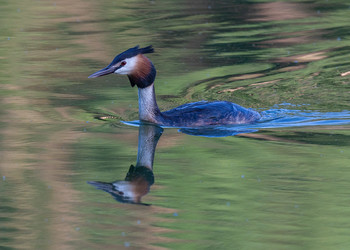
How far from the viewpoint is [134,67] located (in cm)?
1037

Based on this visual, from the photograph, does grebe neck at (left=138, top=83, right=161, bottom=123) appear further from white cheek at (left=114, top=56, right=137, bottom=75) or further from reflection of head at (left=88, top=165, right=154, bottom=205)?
reflection of head at (left=88, top=165, right=154, bottom=205)

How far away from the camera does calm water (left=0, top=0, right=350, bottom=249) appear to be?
7008 millimetres

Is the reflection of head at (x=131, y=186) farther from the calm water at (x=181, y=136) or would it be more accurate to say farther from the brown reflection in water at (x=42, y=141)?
the brown reflection in water at (x=42, y=141)

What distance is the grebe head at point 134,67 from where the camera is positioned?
10219mm

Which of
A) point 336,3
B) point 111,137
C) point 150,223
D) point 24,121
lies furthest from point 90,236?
point 336,3

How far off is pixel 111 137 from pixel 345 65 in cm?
534

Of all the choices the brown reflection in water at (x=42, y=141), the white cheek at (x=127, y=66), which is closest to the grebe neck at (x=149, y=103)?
the white cheek at (x=127, y=66)

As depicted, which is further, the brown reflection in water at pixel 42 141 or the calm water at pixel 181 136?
the brown reflection in water at pixel 42 141

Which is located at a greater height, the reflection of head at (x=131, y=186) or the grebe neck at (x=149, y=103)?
the grebe neck at (x=149, y=103)

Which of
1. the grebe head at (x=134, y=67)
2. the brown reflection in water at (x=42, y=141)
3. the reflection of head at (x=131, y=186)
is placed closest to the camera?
the brown reflection in water at (x=42, y=141)

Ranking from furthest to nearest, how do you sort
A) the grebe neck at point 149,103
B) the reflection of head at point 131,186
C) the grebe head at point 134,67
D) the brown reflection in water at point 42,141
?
the grebe neck at point 149,103
the grebe head at point 134,67
the reflection of head at point 131,186
the brown reflection in water at point 42,141

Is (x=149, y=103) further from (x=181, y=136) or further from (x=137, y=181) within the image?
(x=137, y=181)

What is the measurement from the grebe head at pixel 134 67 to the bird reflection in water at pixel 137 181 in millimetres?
940

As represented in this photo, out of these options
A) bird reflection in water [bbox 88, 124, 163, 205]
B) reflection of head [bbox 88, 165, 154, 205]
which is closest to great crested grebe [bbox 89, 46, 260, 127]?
bird reflection in water [bbox 88, 124, 163, 205]
